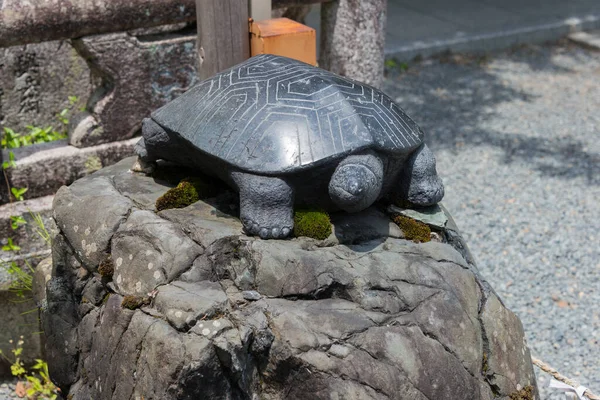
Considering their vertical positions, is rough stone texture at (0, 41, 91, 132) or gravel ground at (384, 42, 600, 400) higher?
rough stone texture at (0, 41, 91, 132)

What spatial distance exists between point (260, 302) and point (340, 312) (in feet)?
0.95

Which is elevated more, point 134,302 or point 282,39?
point 282,39

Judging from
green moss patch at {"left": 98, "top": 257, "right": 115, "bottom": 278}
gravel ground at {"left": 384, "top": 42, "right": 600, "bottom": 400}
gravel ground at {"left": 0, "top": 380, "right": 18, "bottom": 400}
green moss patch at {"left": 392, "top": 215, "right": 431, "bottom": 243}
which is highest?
green moss patch at {"left": 392, "top": 215, "right": 431, "bottom": 243}

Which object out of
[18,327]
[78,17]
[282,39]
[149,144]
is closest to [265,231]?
[149,144]

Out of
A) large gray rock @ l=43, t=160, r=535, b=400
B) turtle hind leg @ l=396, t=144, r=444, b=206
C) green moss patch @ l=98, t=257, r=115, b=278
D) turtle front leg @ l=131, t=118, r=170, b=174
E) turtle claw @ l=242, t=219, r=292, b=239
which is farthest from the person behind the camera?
turtle front leg @ l=131, t=118, r=170, b=174

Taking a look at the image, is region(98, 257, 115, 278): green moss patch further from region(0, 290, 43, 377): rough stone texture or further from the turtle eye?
region(0, 290, 43, 377): rough stone texture

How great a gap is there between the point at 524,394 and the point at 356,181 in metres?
1.05

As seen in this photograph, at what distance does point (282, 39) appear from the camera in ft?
12.2

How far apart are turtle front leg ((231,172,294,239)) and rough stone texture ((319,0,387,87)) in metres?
2.27

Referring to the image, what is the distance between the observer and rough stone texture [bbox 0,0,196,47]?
12.2 feet

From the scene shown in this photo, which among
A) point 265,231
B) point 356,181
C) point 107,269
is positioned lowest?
point 107,269

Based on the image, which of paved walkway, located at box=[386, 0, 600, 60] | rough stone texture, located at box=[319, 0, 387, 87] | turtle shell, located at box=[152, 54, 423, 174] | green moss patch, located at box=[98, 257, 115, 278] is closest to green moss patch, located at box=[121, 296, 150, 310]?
green moss patch, located at box=[98, 257, 115, 278]

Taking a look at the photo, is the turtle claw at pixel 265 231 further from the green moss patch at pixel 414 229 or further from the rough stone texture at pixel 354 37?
the rough stone texture at pixel 354 37

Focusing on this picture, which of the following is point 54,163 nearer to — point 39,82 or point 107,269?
point 107,269
